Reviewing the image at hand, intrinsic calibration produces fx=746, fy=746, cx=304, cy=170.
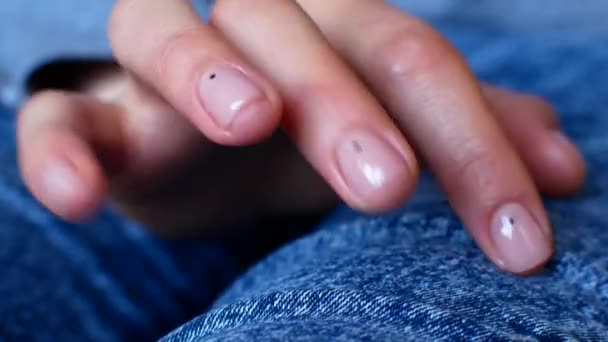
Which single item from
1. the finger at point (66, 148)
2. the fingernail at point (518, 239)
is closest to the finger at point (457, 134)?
the fingernail at point (518, 239)

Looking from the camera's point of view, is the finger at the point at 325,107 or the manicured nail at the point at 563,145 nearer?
the finger at the point at 325,107

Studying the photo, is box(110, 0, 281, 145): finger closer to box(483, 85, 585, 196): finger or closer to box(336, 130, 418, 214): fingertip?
box(336, 130, 418, 214): fingertip

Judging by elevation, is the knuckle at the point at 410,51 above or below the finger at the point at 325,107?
below

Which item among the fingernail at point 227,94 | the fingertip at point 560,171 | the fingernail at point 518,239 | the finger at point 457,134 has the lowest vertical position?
the fingertip at point 560,171

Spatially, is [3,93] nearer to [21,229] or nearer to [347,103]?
[21,229]

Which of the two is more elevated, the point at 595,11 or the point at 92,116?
the point at 92,116

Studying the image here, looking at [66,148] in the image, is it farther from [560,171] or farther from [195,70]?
[560,171]

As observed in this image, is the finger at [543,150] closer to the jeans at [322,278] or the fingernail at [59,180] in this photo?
the jeans at [322,278]

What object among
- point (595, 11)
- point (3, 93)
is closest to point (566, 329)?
point (3, 93)
